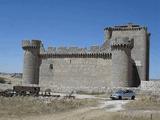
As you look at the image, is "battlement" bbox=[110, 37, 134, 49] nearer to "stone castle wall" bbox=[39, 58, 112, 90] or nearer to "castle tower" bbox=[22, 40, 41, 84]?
"stone castle wall" bbox=[39, 58, 112, 90]

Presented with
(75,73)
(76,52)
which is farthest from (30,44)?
(75,73)

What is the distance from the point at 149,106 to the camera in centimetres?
3123

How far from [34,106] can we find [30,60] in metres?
25.5

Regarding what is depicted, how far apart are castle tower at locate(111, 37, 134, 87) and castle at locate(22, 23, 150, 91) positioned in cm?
109

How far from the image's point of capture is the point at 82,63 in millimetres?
55000

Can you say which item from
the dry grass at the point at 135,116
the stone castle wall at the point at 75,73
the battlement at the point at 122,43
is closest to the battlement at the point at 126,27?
the stone castle wall at the point at 75,73

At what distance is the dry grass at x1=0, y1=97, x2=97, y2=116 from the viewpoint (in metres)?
28.4

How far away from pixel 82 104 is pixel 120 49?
1819 centimetres

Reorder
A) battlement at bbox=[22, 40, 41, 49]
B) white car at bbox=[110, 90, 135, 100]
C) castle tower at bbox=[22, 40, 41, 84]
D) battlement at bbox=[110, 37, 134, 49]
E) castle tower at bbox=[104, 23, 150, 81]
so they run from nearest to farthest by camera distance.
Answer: white car at bbox=[110, 90, 135, 100] < battlement at bbox=[110, 37, 134, 49] < castle tower at bbox=[104, 23, 150, 81] < battlement at bbox=[22, 40, 41, 49] < castle tower at bbox=[22, 40, 41, 84]

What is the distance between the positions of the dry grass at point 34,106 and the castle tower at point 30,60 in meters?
20.9

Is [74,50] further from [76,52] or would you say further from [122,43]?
[122,43]

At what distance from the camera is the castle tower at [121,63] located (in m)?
49.1

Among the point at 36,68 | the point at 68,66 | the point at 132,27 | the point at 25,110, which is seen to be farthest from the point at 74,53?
the point at 25,110

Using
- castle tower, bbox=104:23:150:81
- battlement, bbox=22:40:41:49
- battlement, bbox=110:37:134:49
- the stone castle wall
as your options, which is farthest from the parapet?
battlement, bbox=110:37:134:49
